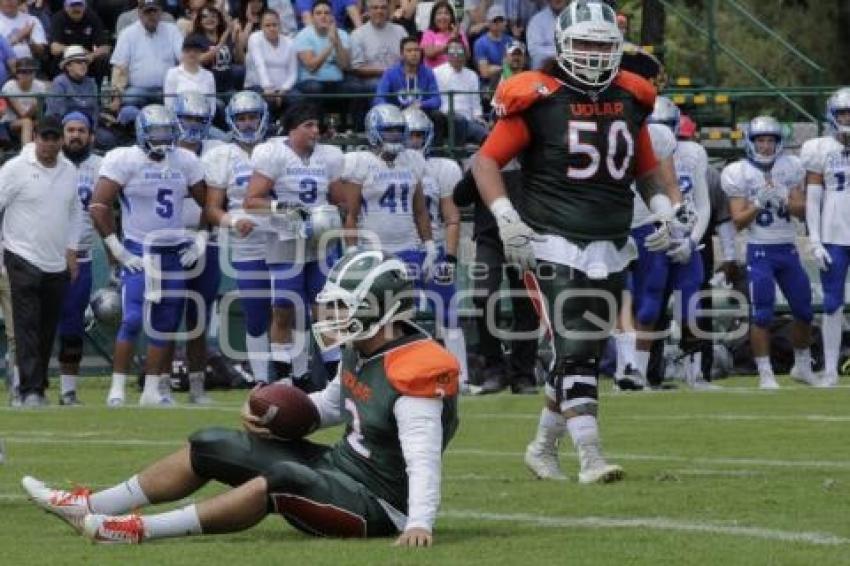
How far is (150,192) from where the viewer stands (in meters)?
14.2

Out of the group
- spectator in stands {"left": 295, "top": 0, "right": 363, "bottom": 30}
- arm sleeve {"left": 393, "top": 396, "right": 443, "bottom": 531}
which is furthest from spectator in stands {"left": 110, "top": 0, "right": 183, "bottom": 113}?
arm sleeve {"left": 393, "top": 396, "right": 443, "bottom": 531}

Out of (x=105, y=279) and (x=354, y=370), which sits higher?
(x=354, y=370)

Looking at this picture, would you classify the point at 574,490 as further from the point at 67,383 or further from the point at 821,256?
the point at 821,256

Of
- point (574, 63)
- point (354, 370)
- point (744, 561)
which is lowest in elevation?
point (744, 561)

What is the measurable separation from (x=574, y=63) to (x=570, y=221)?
25.1 inches

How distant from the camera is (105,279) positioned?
1719 cm

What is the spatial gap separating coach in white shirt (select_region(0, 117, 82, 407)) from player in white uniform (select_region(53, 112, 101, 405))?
0.33 metres

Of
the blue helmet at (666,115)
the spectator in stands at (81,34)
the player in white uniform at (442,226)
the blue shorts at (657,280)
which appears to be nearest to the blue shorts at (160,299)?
the player in white uniform at (442,226)

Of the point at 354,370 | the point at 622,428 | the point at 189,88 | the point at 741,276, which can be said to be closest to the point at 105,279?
the point at 189,88

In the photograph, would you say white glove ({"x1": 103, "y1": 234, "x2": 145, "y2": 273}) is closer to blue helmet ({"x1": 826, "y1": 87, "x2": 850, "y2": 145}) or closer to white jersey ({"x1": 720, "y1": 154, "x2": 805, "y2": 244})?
white jersey ({"x1": 720, "y1": 154, "x2": 805, "y2": 244})

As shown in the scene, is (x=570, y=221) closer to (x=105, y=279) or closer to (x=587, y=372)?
(x=587, y=372)

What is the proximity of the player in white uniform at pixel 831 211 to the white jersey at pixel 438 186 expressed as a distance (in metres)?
2.53

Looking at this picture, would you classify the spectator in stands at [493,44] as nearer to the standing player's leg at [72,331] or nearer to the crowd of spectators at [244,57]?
the crowd of spectators at [244,57]

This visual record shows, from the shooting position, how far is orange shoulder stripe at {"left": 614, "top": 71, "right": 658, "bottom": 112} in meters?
8.93
